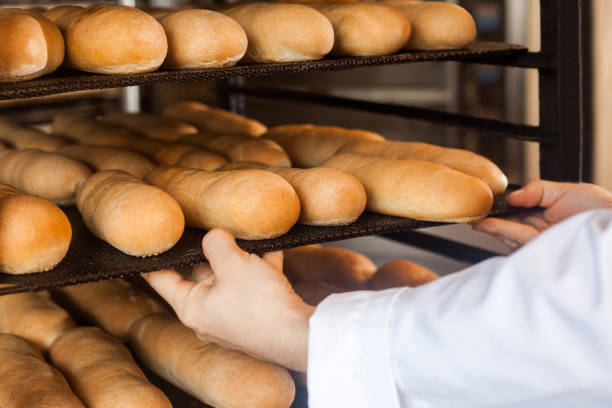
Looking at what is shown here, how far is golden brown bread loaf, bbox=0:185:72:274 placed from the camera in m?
1.11

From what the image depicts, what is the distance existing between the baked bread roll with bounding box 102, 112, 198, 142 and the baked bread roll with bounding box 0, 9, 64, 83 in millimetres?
677

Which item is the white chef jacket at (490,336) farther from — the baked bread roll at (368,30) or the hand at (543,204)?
the baked bread roll at (368,30)

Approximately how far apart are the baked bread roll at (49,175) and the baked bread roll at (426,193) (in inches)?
23.4

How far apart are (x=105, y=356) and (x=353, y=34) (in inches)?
31.2

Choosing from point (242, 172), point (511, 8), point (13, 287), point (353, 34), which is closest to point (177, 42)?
point (242, 172)

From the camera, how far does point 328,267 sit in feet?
6.33

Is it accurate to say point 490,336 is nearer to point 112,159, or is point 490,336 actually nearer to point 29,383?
point 29,383

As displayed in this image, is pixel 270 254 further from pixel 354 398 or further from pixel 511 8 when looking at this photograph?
pixel 511 8

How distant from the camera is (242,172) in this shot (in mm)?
1331

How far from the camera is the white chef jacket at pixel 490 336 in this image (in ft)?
2.79

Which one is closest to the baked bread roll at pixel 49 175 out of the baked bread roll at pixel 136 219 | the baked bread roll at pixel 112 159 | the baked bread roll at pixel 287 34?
the baked bread roll at pixel 112 159

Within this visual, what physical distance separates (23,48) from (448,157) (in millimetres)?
865

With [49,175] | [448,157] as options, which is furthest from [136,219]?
[448,157]

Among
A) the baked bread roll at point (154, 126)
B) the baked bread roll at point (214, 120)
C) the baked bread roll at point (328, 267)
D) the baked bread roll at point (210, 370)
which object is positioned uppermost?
the baked bread roll at point (154, 126)
